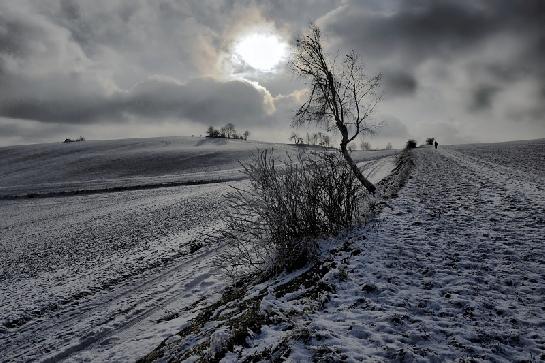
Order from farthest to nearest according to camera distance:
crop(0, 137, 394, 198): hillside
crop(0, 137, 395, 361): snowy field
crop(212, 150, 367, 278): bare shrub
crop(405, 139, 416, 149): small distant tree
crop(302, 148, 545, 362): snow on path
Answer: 1. crop(405, 139, 416, 149): small distant tree
2. crop(0, 137, 394, 198): hillside
3. crop(212, 150, 367, 278): bare shrub
4. crop(0, 137, 395, 361): snowy field
5. crop(302, 148, 545, 362): snow on path

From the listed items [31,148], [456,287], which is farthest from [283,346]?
[31,148]

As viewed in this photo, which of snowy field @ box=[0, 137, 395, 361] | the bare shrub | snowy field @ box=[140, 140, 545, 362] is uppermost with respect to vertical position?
the bare shrub

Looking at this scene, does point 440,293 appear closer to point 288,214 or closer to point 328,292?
point 328,292

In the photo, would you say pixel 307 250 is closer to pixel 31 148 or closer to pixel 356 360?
pixel 356 360

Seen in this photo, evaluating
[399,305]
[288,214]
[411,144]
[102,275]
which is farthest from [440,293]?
[411,144]

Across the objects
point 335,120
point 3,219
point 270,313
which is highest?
point 335,120

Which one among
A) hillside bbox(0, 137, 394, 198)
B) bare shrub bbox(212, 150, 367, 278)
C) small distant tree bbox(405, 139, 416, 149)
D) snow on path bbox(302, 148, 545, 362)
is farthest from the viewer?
small distant tree bbox(405, 139, 416, 149)

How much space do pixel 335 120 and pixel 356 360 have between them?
16.3 metres

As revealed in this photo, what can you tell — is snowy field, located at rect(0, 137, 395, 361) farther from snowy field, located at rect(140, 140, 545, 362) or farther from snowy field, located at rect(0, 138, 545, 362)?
snowy field, located at rect(140, 140, 545, 362)

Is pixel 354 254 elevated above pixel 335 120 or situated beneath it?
situated beneath

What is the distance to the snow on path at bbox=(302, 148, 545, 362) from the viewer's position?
15.2 feet

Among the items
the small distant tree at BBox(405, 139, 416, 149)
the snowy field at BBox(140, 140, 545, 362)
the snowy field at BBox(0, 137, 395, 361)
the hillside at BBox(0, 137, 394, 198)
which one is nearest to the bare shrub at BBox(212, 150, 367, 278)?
the snowy field at BBox(140, 140, 545, 362)

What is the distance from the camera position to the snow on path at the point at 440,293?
4.64 m

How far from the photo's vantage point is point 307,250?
8.64 m
